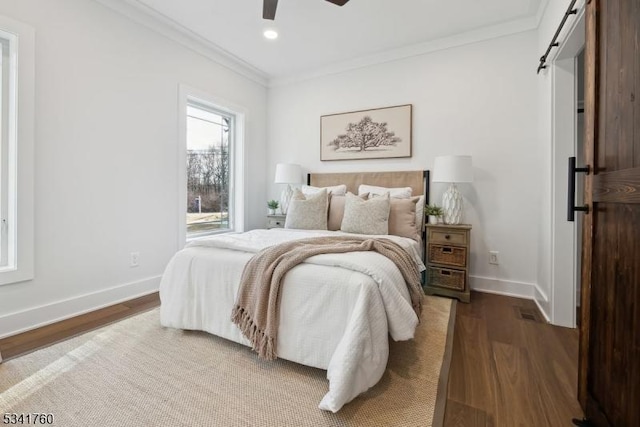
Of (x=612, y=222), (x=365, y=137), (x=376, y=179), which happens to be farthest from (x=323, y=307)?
(x=365, y=137)

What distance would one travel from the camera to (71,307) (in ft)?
7.96

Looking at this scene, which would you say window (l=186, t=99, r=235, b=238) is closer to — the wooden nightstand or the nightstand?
the nightstand

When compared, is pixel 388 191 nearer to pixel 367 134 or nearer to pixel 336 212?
pixel 336 212

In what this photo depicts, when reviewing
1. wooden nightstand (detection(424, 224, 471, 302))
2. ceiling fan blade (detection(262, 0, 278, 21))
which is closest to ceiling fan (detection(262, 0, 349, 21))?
ceiling fan blade (detection(262, 0, 278, 21))

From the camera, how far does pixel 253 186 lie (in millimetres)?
Answer: 4359

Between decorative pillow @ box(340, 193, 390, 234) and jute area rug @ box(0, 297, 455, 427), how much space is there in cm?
108

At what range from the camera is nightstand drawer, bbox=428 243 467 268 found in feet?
9.41

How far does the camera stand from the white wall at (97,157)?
224 centimetres

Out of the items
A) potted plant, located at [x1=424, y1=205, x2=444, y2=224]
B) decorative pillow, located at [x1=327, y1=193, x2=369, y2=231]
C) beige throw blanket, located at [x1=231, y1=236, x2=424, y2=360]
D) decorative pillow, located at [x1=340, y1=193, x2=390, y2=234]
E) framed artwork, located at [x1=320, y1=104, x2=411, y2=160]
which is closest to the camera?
beige throw blanket, located at [x1=231, y1=236, x2=424, y2=360]

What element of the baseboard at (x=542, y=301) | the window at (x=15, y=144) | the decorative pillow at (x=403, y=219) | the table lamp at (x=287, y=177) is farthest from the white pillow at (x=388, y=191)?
the window at (x=15, y=144)

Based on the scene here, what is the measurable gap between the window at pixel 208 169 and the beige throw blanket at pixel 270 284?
2184 mm

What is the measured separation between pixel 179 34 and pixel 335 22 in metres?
1.70

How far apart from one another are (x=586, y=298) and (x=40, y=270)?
3.49 meters

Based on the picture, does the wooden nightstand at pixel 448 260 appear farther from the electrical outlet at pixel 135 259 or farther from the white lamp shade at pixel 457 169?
the electrical outlet at pixel 135 259
